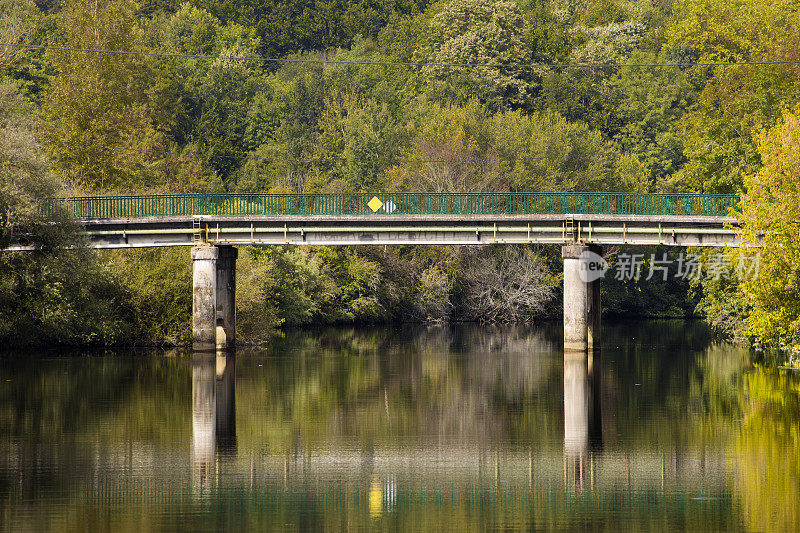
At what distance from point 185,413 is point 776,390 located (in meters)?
19.2

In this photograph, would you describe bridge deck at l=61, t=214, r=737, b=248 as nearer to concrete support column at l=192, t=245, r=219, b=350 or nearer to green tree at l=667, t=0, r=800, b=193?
concrete support column at l=192, t=245, r=219, b=350

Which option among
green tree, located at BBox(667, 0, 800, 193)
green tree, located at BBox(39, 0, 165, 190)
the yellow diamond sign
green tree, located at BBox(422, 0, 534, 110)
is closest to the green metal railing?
the yellow diamond sign

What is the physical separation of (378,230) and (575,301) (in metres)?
9.87

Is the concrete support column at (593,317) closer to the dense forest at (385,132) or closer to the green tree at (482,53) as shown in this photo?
the dense forest at (385,132)

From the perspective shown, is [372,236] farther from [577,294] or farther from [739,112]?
[739,112]

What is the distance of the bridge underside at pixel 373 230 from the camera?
5422cm

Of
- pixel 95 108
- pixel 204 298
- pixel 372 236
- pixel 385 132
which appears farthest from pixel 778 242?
pixel 385 132

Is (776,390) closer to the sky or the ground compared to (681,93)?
closer to the ground

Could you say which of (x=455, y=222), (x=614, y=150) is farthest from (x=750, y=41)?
(x=455, y=222)

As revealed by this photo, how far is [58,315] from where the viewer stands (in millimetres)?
51062

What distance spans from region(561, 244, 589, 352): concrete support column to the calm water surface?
496 centimetres

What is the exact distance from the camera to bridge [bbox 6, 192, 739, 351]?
5344 centimetres

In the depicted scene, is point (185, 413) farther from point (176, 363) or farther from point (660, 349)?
point (660, 349)

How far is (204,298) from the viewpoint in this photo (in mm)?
54031
